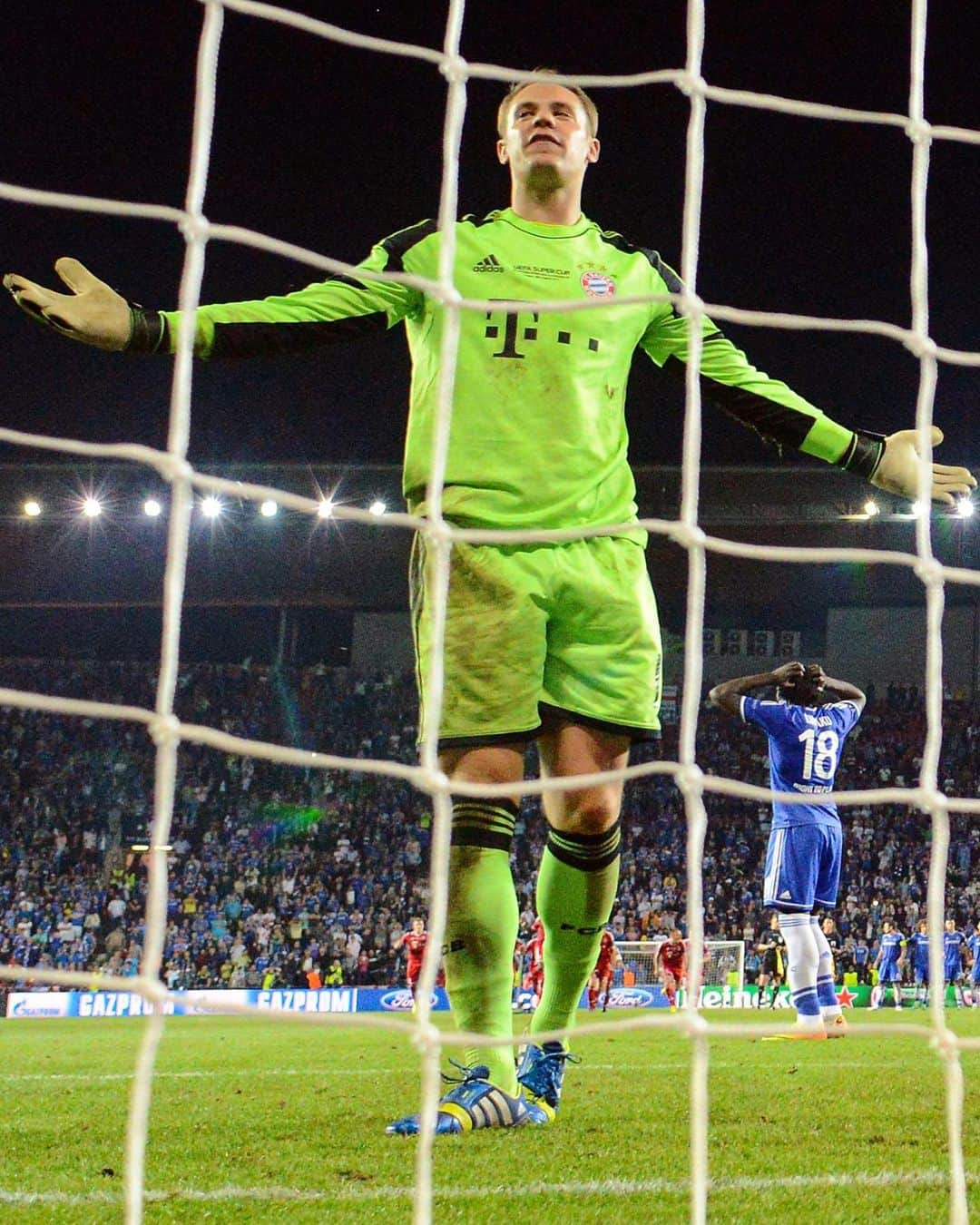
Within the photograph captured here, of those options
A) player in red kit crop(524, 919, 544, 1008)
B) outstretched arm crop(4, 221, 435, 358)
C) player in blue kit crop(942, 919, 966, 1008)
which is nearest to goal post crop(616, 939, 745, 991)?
player in red kit crop(524, 919, 544, 1008)

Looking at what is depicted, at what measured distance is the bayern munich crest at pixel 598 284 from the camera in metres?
3.49

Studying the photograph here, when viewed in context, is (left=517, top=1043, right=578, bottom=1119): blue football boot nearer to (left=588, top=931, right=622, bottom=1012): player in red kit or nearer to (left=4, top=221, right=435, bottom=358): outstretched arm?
(left=4, top=221, right=435, bottom=358): outstretched arm

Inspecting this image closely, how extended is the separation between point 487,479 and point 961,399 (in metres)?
22.5

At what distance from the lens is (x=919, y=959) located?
19891 mm

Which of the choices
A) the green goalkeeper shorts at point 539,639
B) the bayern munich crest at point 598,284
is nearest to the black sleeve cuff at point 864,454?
the green goalkeeper shorts at point 539,639

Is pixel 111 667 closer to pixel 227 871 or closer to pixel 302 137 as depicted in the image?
pixel 227 871

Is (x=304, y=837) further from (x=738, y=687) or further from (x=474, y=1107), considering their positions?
(x=474, y=1107)

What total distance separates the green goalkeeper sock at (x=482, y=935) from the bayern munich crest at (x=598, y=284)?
1.28m

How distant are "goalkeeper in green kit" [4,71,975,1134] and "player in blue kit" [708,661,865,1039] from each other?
3.98 metres

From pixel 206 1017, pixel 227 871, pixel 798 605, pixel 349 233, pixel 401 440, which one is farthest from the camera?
pixel 798 605

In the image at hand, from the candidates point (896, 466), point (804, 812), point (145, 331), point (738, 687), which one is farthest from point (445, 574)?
point (738, 687)

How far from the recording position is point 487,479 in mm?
3344

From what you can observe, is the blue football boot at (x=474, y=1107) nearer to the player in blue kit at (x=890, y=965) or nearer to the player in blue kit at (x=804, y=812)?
the player in blue kit at (x=804, y=812)

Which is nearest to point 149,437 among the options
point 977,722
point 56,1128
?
point 977,722
